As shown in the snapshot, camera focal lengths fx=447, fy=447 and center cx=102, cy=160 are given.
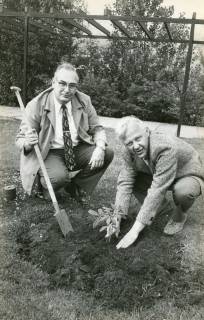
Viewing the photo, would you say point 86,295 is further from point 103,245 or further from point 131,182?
point 131,182

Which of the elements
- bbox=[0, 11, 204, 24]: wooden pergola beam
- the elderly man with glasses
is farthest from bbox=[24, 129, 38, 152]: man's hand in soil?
bbox=[0, 11, 204, 24]: wooden pergola beam

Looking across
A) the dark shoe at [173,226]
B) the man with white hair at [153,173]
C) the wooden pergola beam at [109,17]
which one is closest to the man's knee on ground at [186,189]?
the man with white hair at [153,173]

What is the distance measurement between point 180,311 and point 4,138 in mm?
4681

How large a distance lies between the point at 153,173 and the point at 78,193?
1.14 m

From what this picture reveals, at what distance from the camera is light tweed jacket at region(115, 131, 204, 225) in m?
2.95

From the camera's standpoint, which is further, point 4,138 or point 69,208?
point 4,138

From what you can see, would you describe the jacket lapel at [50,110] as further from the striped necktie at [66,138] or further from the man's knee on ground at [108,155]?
the man's knee on ground at [108,155]

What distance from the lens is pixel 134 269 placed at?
2.72 meters

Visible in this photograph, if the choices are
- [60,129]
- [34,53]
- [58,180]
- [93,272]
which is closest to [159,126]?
[34,53]

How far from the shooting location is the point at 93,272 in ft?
9.00

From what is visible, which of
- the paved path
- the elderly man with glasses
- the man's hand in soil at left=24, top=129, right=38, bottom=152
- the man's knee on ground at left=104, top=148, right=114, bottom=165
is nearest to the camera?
the man's hand in soil at left=24, top=129, right=38, bottom=152

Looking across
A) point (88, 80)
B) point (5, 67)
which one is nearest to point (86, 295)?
point (88, 80)

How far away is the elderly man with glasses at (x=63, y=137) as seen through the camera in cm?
369

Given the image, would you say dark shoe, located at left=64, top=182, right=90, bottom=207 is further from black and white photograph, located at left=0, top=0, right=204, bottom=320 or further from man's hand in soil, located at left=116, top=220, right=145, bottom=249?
man's hand in soil, located at left=116, top=220, right=145, bottom=249
